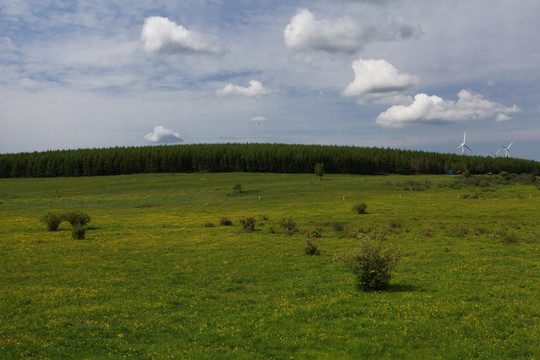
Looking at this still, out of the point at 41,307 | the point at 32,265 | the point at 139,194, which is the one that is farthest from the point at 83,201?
the point at 41,307

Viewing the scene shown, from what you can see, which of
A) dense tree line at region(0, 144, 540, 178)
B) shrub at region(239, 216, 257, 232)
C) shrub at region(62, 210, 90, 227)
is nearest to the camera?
shrub at region(239, 216, 257, 232)

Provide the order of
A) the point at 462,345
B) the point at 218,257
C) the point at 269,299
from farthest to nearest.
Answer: the point at 218,257 → the point at 269,299 → the point at 462,345

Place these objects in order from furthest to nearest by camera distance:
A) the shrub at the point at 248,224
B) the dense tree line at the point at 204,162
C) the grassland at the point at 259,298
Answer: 1. the dense tree line at the point at 204,162
2. the shrub at the point at 248,224
3. the grassland at the point at 259,298

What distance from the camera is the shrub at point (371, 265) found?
17844mm

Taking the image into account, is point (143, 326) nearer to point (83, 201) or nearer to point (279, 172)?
point (83, 201)

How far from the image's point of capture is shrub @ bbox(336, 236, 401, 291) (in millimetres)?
17844

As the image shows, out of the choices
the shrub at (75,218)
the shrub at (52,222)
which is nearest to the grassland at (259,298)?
the shrub at (52,222)

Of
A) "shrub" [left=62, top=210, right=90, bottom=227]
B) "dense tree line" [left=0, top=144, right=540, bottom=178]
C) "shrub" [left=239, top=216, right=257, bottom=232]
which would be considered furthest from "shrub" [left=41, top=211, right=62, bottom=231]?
"dense tree line" [left=0, top=144, right=540, bottom=178]

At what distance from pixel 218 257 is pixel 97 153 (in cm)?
18719

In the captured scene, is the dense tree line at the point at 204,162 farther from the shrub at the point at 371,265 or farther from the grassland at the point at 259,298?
the shrub at the point at 371,265

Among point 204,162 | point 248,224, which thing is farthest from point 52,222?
point 204,162

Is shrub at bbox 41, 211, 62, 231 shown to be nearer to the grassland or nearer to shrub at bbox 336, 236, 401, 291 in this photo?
the grassland

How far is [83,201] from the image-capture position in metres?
91.1

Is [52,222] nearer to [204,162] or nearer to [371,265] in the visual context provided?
[371,265]
